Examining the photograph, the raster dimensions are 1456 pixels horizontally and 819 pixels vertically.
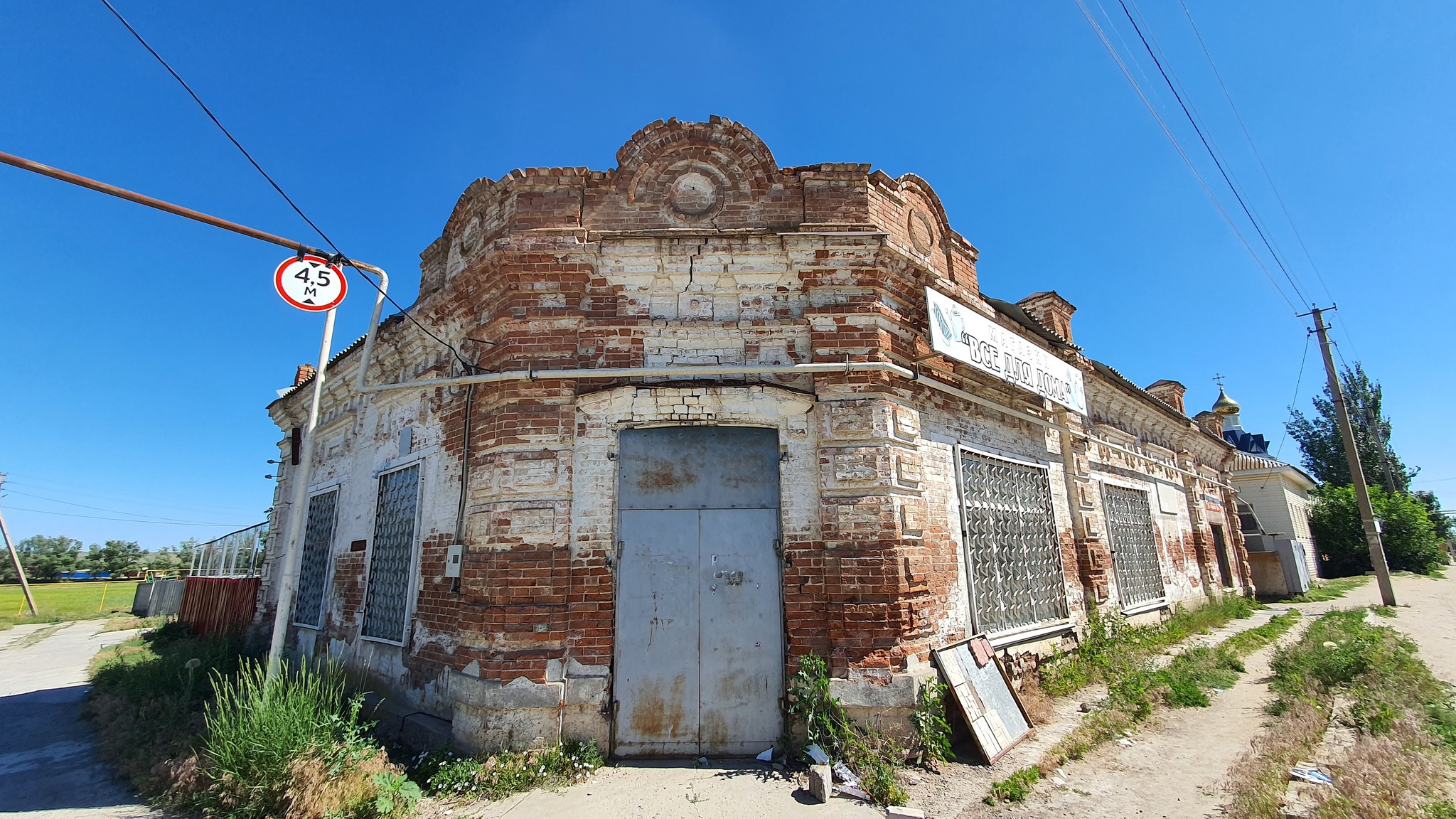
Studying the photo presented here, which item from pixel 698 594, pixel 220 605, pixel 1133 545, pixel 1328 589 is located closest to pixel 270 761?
pixel 698 594

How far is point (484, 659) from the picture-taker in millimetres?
5012

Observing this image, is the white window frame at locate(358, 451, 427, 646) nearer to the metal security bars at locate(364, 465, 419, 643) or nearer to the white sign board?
the metal security bars at locate(364, 465, 419, 643)

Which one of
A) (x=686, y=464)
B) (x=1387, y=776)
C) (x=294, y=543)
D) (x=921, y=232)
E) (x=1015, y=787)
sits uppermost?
(x=921, y=232)

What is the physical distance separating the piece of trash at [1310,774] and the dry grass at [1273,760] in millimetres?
42

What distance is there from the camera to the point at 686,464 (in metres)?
5.45

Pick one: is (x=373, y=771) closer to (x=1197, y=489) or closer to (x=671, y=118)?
(x=671, y=118)

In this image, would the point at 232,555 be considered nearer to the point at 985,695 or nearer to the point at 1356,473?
the point at 985,695

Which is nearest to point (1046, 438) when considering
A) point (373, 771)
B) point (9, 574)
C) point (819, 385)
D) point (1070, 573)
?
point (1070, 573)

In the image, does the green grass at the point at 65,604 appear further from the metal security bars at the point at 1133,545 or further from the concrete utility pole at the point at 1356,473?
the concrete utility pole at the point at 1356,473

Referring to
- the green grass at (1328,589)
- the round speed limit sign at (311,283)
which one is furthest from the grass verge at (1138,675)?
the green grass at (1328,589)

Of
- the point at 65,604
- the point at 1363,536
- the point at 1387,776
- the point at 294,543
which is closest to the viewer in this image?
the point at 1387,776

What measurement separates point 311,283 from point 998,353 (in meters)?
6.72

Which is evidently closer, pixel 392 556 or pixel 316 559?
pixel 392 556

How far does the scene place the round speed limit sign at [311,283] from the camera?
5.07 metres
